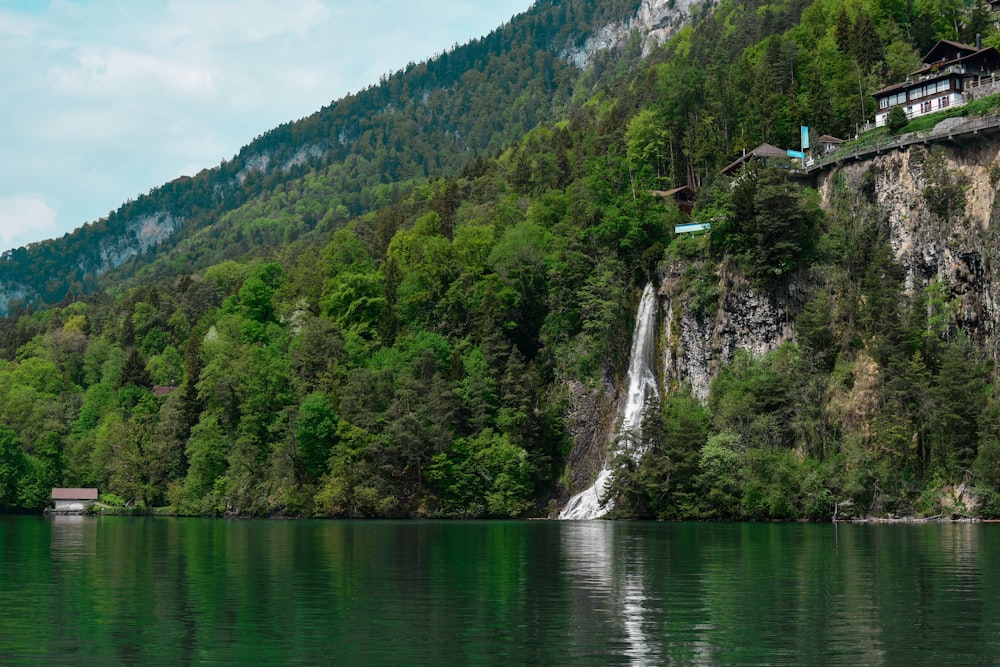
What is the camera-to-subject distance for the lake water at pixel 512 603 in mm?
21141

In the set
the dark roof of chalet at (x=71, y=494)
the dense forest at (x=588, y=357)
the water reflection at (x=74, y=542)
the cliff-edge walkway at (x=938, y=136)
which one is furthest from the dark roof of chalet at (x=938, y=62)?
the dark roof of chalet at (x=71, y=494)

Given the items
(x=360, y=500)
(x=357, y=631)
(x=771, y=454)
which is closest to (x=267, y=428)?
(x=360, y=500)

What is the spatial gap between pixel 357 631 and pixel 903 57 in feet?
308

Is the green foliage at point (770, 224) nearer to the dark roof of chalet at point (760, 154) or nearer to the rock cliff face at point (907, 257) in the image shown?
the rock cliff face at point (907, 257)

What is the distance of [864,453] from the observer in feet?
231

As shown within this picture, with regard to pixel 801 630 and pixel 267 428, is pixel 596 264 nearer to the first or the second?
pixel 267 428

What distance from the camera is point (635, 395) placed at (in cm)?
9025

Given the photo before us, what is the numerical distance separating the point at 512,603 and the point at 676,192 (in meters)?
78.8

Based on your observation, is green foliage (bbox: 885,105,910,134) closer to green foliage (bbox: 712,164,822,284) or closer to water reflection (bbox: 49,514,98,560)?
green foliage (bbox: 712,164,822,284)

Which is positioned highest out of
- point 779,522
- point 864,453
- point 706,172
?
point 706,172

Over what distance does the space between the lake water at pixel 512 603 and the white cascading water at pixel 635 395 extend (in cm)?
3203

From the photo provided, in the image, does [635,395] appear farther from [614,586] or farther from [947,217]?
[614,586]

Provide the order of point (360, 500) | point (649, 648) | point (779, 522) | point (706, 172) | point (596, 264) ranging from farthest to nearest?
point (706, 172), point (596, 264), point (360, 500), point (779, 522), point (649, 648)

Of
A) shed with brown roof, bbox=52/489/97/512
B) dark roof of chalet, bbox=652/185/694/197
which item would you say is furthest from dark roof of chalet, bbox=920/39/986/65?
shed with brown roof, bbox=52/489/97/512
